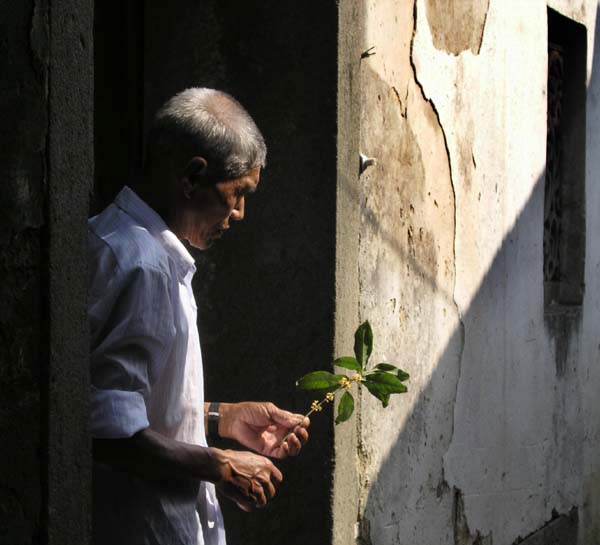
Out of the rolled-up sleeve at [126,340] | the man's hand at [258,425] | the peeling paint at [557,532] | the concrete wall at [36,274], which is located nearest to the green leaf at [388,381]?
the man's hand at [258,425]

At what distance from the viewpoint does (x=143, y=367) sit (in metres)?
2.45

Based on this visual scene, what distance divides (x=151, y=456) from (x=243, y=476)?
237 millimetres

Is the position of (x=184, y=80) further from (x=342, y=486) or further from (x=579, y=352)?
(x=579, y=352)

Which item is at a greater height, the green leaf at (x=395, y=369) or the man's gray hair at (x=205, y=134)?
the man's gray hair at (x=205, y=134)

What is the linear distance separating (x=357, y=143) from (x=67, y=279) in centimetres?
208

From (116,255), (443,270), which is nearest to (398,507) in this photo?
(443,270)

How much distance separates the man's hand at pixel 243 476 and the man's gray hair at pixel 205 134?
0.62m

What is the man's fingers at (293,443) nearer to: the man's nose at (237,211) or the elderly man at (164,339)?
the elderly man at (164,339)

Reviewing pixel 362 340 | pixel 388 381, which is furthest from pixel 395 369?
pixel 362 340

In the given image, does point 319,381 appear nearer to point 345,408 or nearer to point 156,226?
point 345,408

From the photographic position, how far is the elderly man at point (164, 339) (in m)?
2.42

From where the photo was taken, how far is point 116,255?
2.48 m

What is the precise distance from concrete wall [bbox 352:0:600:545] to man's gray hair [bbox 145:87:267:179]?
160cm

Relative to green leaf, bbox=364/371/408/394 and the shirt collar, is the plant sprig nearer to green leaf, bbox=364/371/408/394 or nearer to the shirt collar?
green leaf, bbox=364/371/408/394
